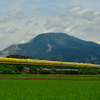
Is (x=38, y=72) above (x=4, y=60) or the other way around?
the other way around

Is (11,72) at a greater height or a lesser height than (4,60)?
lesser

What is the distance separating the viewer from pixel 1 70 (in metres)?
71.0
